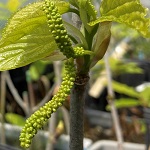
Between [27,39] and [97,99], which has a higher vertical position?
[27,39]


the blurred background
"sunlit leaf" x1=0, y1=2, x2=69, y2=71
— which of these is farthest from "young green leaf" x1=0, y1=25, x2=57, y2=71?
the blurred background

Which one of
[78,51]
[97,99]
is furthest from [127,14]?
[97,99]

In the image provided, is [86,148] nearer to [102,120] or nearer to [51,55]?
[102,120]

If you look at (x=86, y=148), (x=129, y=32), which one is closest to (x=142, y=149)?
(x=86, y=148)

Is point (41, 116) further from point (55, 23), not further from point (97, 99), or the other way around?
point (97, 99)

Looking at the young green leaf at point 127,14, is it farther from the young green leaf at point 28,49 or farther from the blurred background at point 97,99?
the blurred background at point 97,99

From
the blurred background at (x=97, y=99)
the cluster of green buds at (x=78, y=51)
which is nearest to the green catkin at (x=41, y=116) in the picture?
the cluster of green buds at (x=78, y=51)
